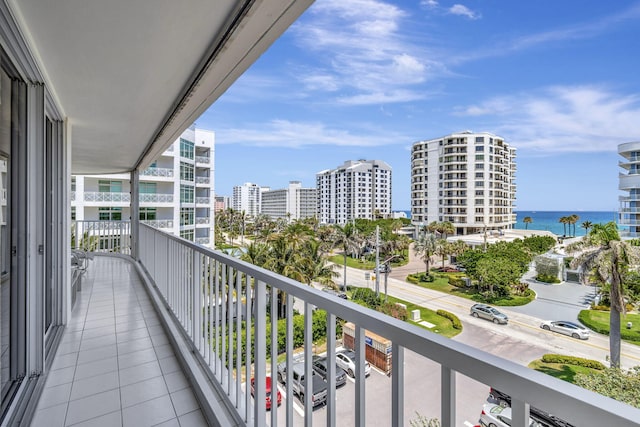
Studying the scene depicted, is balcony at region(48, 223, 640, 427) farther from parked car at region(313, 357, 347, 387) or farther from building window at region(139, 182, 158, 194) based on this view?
building window at region(139, 182, 158, 194)

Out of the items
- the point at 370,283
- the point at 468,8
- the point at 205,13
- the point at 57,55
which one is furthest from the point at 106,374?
the point at 468,8

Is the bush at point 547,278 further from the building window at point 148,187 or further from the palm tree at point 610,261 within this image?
the building window at point 148,187

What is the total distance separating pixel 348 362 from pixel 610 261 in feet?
37.9

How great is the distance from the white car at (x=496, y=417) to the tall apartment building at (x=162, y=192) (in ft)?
51.0

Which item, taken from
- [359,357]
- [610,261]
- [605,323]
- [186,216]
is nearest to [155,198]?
[186,216]

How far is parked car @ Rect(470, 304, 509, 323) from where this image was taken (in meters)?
13.4

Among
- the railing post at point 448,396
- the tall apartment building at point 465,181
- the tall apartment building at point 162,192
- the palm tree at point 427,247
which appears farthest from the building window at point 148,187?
the tall apartment building at point 465,181

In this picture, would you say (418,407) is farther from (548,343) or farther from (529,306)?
(529,306)

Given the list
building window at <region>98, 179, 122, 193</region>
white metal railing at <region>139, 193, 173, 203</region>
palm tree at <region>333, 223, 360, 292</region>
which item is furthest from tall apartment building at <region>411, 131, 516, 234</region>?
building window at <region>98, 179, 122, 193</region>

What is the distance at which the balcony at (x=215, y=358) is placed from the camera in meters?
0.52

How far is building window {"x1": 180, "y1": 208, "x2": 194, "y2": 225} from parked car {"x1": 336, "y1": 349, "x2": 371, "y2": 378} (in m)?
18.6

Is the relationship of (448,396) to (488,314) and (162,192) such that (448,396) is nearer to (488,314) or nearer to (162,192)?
(488,314)

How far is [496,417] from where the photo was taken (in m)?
0.58

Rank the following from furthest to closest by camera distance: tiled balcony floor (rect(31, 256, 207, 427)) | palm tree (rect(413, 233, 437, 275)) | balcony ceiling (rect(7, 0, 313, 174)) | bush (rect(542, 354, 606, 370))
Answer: palm tree (rect(413, 233, 437, 275)) < bush (rect(542, 354, 606, 370)) < tiled balcony floor (rect(31, 256, 207, 427)) < balcony ceiling (rect(7, 0, 313, 174))
